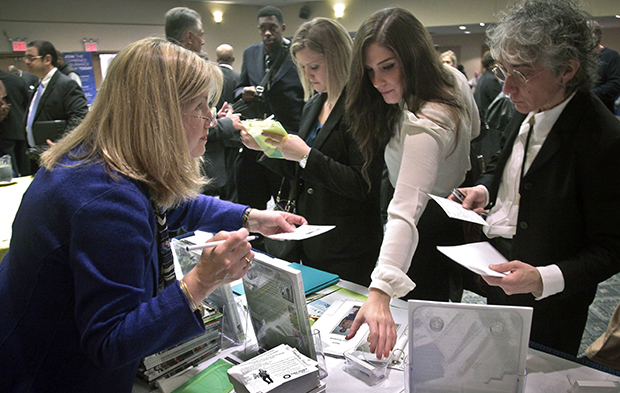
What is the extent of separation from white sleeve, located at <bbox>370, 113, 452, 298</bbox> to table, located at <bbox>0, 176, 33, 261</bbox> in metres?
1.72

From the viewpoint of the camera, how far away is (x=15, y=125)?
16.9ft

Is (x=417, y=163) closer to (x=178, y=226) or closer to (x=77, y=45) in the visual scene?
(x=178, y=226)

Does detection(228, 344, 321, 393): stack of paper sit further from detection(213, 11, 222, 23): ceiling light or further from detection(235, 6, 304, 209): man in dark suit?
detection(213, 11, 222, 23): ceiling light

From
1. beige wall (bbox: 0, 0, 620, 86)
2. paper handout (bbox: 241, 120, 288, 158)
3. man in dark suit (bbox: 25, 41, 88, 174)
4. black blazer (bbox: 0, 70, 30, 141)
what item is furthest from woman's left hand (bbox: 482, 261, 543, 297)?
beige wall (bbox: 0, 0, 620, 86)

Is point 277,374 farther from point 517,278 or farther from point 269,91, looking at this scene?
point 269,91

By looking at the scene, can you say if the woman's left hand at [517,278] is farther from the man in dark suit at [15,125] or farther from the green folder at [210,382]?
the man in dark suit at [15,125]

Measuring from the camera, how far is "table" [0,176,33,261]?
215 cm

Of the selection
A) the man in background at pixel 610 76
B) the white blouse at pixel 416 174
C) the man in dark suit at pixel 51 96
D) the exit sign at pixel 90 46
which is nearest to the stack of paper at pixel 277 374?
the white blouse at pixel 416 174

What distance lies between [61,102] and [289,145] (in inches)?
131

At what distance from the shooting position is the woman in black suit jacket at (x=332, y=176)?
77.5 inches

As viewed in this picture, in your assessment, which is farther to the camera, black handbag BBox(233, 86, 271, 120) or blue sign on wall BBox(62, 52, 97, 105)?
blue sign on wall BBox(62, 52, 97, 105)

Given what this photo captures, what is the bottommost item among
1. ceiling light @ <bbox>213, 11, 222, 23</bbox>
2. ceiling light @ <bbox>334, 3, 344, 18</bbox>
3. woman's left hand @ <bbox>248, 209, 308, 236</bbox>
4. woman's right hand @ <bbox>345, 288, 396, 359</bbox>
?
woman's right hand @ <bbox>345, 288, 396, 359</bbox>

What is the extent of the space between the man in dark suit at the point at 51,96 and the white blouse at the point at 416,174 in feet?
12.5

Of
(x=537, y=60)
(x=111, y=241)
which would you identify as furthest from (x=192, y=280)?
(x=537, y=60)
